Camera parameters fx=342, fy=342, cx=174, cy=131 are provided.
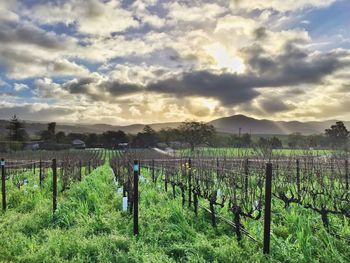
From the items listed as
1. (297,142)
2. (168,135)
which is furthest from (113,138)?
(297,142)

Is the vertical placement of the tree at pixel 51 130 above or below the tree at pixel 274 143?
above

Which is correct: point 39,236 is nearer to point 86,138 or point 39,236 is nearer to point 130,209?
point 130,209

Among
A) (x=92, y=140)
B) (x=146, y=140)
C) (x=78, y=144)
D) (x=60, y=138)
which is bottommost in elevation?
(x=78, y=144)

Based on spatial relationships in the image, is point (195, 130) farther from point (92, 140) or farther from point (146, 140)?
point (92, 140)

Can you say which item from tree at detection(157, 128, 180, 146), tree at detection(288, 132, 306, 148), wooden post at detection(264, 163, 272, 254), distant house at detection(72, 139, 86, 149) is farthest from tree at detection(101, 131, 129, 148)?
wooden post at detection(264, 163, 272, 254)

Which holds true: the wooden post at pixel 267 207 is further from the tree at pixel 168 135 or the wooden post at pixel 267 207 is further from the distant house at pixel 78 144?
the tree at pixel 168 135

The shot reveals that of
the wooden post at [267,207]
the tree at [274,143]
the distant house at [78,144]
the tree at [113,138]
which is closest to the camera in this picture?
the wooden post at [267,207]

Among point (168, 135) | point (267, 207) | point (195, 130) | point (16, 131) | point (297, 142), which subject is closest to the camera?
point (267, 207)

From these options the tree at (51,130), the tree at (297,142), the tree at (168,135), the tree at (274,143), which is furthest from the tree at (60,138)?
→ the tree at (274,143)

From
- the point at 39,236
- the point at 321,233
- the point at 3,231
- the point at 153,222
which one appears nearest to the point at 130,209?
the point at 153,222

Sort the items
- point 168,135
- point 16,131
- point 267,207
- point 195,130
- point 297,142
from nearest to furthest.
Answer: point 267,207, point 297,142, point 16,131, point 195,130, point 168,135

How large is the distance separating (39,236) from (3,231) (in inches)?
35.6

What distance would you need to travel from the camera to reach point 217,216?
23.1 feet

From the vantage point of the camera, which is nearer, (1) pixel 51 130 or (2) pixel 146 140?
(2) pixel 146 140
